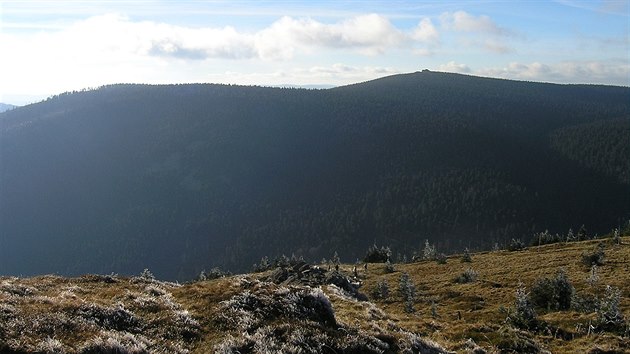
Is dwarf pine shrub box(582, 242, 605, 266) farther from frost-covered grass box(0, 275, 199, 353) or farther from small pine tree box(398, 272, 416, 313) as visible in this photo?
frost-covered grass box(0, 275, 199, 353)

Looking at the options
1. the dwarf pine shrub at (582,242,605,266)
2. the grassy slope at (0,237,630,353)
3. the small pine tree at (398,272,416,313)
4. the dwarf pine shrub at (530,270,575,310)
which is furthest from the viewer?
the dwarf pine shrub at (582,242,605,266)

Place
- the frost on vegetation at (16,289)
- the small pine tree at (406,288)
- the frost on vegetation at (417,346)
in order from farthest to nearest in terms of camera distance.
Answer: the small pine tree at (406,288) → the frost on vegetation at (16,289) → the frost on vegetation at (417,346)

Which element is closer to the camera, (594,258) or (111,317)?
(111,317)

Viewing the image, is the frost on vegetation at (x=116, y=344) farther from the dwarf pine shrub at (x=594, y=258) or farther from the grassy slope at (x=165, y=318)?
the dwarf pine shrub at (x=594, y=258)

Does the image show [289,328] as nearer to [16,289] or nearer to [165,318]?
[165,318]

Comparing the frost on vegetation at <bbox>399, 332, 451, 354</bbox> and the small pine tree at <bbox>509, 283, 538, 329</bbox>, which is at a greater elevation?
the frost on vegetation at <bbox>399, 332, 451, 354</bbox>

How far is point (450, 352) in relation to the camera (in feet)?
76.7

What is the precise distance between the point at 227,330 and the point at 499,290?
55.1 meters

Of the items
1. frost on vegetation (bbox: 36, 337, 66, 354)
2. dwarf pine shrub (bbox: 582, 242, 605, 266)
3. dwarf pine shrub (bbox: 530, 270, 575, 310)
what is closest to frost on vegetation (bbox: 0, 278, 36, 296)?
frost on vegetation (bbox: 36, 337, 66, 354)

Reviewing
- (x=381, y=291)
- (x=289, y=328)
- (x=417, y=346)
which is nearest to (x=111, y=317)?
(x=289, y=328)

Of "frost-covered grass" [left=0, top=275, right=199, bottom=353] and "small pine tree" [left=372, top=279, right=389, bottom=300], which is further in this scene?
"small pine tree" [left=372, top=279, right=389, bottom=300]

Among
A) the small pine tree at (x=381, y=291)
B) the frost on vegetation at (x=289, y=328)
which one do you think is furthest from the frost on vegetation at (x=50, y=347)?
the small pine tree at (x=381, y=291)

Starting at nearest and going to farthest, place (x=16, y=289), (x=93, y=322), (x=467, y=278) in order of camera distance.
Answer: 1. (x=93, y=322)
2. (x=16, y=289)
3. (x=467, y=278)

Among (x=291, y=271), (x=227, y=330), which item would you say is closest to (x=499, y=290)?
(x=291, y=271)
